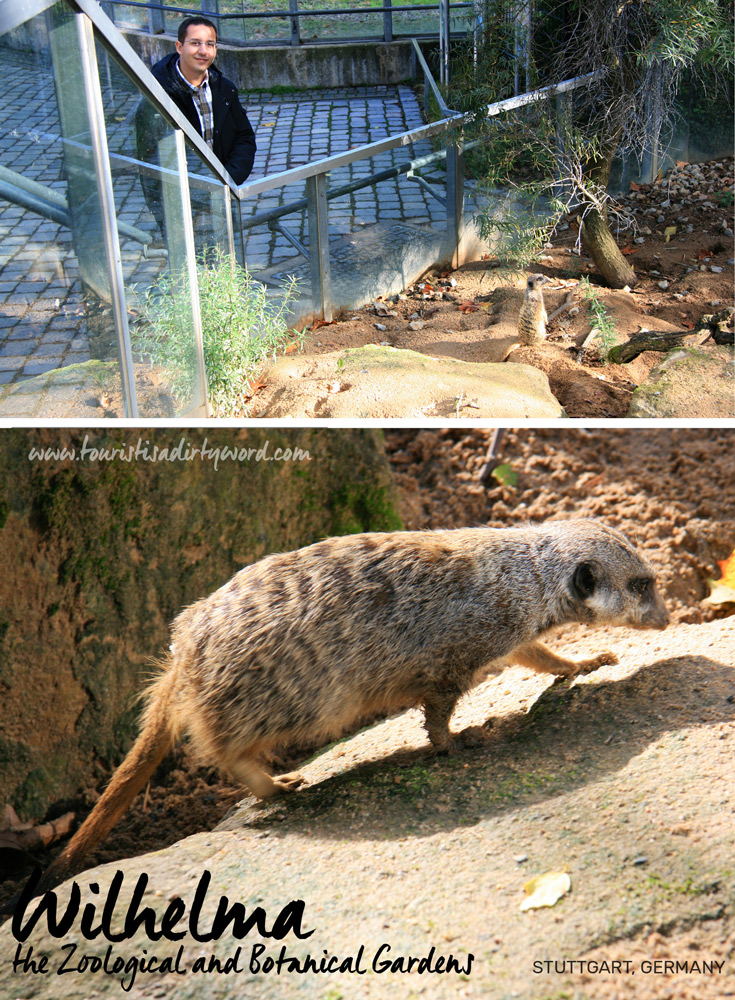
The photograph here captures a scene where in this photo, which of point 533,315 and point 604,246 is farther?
point 604,246

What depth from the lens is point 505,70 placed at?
6371mm

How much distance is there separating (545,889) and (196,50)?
4376mm

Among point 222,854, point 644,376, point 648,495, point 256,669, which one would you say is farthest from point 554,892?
point 644,376

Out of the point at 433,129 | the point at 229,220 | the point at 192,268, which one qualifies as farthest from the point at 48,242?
A: the point at 433,129

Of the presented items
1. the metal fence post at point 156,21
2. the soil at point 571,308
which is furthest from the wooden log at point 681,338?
the metal fence post at point 156,21

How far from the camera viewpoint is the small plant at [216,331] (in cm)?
361

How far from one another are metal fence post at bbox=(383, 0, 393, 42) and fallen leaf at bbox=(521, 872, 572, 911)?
9057mm

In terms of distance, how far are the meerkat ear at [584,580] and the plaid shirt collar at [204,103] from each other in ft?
11.5

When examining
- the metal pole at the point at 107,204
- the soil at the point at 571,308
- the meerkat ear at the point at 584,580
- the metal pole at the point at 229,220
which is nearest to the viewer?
the meerkat ear at the point at 584,580

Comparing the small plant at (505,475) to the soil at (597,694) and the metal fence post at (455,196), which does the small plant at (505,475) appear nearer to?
the soil at (597,694)

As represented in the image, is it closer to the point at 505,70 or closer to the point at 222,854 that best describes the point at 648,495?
the point at 222,854

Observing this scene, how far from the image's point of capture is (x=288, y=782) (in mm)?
1802

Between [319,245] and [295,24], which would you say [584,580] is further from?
[295,24]

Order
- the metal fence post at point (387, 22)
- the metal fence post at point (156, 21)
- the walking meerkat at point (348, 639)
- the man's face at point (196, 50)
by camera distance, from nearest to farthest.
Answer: the walking meerkat at point (348, 639) → the man's face at point (196, 50) → the metal fence post at point (387, 22) → the metal fence post at point (156, 21)
